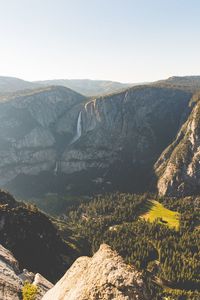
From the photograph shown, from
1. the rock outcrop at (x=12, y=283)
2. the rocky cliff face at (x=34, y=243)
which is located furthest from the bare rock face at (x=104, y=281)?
the rocky cliff face at (x=34, y=243)

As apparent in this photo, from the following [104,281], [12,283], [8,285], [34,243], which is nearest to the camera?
[104,281]

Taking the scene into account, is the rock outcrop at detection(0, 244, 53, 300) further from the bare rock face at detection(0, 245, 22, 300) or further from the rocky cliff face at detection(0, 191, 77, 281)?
the rocky cliff face at detection(0, 191, 77, 281)

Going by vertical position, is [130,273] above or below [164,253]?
above

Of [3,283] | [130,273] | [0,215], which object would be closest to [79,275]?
[130,273]

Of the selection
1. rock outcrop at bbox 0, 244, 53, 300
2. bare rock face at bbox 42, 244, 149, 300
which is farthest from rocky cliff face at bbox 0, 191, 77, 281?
bare rock face at bbox 42, 244, 149, 300

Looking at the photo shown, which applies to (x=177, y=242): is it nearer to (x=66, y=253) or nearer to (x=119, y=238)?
(x=119, y=238)

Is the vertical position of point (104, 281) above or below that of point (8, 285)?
above

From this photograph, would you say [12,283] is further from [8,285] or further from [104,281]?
[104,281]

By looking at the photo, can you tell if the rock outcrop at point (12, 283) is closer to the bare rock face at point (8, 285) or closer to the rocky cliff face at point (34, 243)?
the bare rock face at point (8, 285)

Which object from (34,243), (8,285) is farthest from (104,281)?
(34,243)
